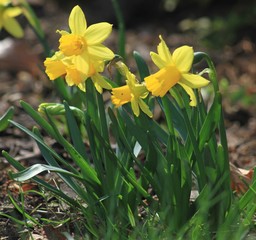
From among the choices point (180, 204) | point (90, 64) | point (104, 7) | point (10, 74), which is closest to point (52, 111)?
point (90, 64)

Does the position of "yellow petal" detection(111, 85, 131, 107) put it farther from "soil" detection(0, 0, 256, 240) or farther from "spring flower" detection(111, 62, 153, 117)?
"soil" detection(0, 0, 256, 240)

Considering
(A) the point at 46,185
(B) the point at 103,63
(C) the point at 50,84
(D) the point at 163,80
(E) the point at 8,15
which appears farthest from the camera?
(C) the point at 50,84

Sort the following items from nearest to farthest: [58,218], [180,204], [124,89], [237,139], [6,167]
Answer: [124,89], [180,204], [58,218], [6,167], [237,139]

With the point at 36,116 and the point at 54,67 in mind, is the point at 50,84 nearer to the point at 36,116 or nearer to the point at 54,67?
the point at 36,116

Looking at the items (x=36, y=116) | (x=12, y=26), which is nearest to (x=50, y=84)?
(x=12, y=26)

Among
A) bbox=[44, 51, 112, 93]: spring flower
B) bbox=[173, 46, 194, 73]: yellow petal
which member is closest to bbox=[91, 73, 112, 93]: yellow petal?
bbox=[44, 51, 112, 93]: spring flower

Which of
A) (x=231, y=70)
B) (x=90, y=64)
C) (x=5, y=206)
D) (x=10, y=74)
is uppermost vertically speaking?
(x=90, y=64)

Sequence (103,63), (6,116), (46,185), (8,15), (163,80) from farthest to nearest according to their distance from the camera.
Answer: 1. (8,15)
2. (6,116)
3. (46,185)
4. (103,63)
5. (163,80)

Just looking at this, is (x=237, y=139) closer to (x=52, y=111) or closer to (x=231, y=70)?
(x=231, y=70)
